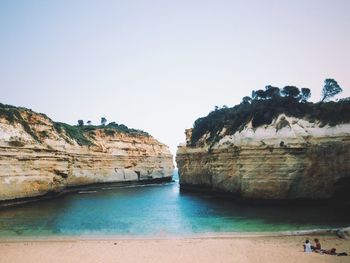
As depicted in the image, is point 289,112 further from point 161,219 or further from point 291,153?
point 161,219

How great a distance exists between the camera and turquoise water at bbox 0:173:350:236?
19.8 m

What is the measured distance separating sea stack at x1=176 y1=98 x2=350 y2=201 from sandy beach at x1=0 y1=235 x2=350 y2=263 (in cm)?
1123

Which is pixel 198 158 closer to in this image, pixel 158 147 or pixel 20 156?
pixel 20 156

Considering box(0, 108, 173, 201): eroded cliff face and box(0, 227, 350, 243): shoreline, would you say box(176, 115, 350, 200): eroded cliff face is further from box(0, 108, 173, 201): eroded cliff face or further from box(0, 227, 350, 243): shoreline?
box(0, 108, 173, 201): eroded cliff face

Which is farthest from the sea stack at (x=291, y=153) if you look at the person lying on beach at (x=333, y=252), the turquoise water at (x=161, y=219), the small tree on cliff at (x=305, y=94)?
the person lying on beach at (x=333, y=252)

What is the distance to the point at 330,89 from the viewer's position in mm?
38844

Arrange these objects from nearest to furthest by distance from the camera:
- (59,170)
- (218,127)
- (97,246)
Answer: (97,246)
(59,170)
(218,127)

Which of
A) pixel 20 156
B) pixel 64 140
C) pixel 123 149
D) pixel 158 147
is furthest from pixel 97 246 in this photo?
pixel 158 147

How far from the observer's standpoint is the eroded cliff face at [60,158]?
31.4 metres

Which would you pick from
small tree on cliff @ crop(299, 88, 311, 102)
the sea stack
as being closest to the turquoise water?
the sea stack

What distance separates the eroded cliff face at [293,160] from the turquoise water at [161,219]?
2.17 m

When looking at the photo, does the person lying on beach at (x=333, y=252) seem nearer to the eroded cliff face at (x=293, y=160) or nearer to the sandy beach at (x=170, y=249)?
the sandy beach at (x=170, y=249)

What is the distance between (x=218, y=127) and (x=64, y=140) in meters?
20.3

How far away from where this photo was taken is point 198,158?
1817 inches
